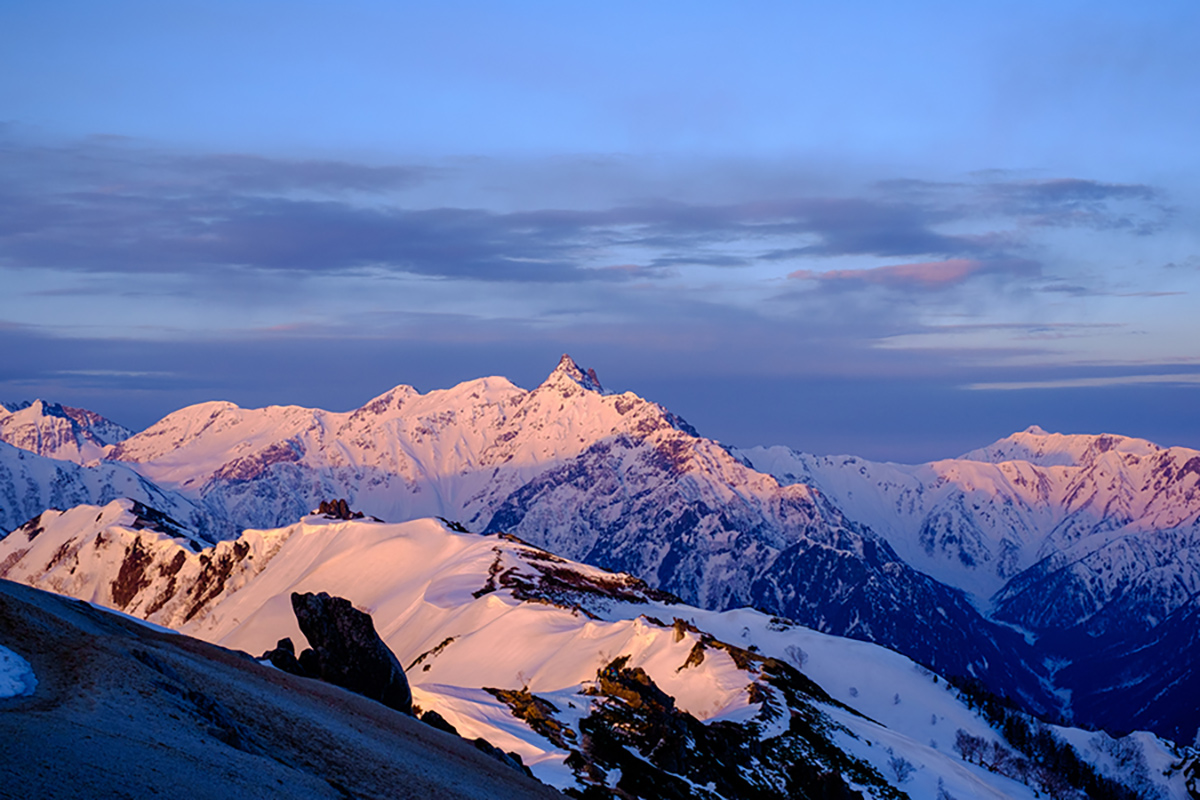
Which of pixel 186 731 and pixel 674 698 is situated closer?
pixel 186 731

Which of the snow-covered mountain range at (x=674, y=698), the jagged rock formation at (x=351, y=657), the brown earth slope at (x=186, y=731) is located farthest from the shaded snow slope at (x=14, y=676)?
the snow-covered mountain range at (x=674, y=698)

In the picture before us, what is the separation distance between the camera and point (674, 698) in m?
78.8

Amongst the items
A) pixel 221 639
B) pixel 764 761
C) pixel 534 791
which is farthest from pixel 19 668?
pixel 221 639

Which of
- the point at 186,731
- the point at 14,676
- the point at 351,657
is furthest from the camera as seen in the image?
the point at 351,657

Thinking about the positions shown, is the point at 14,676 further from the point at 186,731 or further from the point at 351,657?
the point at 351,657

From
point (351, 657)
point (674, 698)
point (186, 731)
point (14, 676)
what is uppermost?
point (14, 676)

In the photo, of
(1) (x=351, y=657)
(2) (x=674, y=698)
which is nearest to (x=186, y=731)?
(1) (x=351, y=657)

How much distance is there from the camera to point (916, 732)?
435 ft

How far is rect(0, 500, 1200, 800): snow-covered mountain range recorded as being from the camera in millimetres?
56406

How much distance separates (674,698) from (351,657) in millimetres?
33411

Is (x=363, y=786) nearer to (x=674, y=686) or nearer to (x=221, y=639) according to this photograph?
(x=674, y=686)

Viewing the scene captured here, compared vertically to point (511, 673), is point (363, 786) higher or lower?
higher

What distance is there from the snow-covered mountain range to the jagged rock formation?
576 centimetres

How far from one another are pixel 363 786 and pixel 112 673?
7.61 meters
